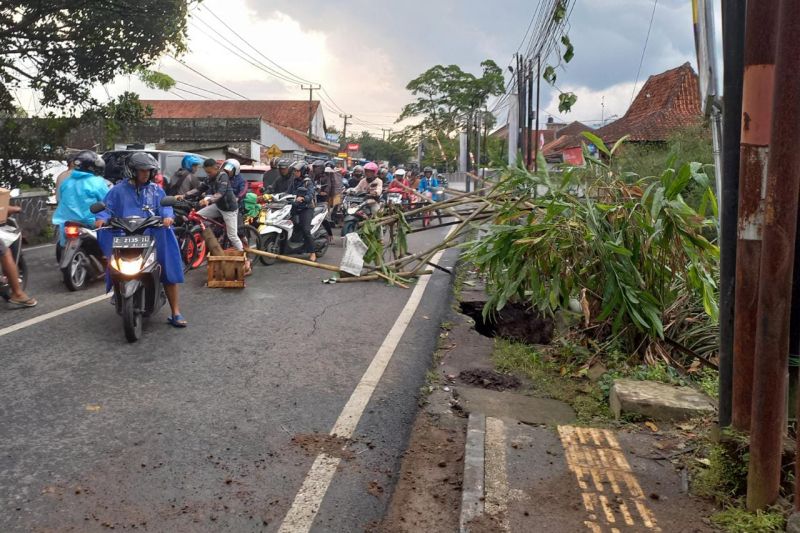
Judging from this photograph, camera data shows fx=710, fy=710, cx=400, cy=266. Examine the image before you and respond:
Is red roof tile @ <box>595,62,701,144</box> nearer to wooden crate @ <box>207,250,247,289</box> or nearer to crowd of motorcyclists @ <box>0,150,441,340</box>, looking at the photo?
crowd of motorcyclists @ <box>0,150,441,340</box>

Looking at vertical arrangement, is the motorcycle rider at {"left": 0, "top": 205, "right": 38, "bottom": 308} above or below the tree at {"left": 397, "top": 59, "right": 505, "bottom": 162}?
below

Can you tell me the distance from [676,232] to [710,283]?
0.56 meters

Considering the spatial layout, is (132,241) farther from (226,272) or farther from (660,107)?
(660,107)

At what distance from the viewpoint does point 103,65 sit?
15961mm

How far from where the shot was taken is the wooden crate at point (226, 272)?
9445 millimetres

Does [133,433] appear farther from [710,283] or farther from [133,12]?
[133,12]

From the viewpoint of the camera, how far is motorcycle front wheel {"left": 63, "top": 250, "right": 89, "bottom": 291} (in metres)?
8.67

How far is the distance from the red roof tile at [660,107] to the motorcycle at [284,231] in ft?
50.5

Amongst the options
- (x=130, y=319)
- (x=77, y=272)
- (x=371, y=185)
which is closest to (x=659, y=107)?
(x=371, y=185)

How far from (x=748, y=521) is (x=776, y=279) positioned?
1.10m

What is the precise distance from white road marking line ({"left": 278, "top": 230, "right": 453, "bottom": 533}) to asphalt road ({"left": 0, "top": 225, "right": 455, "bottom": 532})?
0.15 ft

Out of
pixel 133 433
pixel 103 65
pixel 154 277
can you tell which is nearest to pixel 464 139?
pixel 103 65

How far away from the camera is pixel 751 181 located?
10.9ft

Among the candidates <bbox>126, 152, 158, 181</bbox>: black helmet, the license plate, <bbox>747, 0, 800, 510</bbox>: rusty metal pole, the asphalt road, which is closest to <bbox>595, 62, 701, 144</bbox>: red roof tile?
the asphalt road
